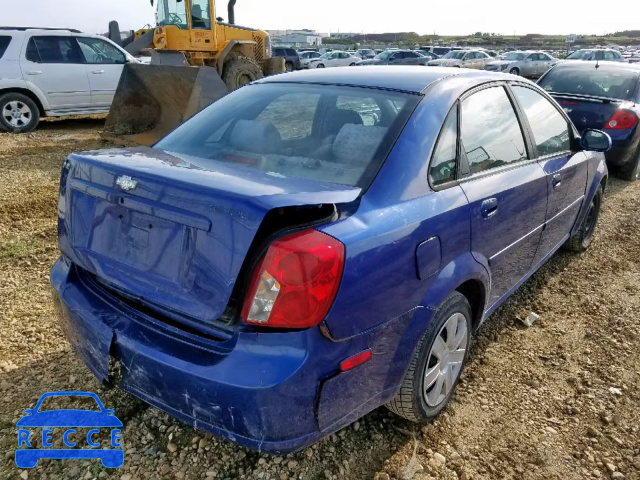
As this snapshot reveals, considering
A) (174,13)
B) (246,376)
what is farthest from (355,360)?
(174,13)

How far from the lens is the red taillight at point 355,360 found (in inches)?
68.9

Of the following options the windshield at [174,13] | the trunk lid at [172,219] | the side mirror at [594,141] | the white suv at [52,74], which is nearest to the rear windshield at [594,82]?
the side mirror at [594,141]

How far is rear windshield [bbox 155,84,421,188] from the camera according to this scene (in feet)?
7.04

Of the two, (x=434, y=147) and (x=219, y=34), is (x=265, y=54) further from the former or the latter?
(x=434, y=147)

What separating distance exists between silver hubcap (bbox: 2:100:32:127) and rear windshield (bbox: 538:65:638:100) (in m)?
8.78

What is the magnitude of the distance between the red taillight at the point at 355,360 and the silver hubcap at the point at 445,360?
1.56 ft

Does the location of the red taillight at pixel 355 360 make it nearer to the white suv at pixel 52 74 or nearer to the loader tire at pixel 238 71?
the white suv at pixel 52 74

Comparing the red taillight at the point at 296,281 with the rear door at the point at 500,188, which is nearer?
the red taillight at the point at 296,281

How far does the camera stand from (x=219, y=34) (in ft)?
42.0

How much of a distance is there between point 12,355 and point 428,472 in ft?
7.52

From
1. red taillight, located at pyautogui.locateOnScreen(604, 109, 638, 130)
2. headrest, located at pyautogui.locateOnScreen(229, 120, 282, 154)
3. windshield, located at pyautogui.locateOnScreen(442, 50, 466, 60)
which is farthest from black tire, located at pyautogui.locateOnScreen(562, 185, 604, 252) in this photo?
windshield, located at pyautogui.locateOnScreen(442, 50, 466, 60)

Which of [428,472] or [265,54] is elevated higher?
[265,54]

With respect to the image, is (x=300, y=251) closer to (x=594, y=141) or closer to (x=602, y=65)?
(x=594, y=141)

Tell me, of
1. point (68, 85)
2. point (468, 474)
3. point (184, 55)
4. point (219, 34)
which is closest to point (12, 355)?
point (468, 474)
